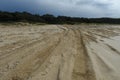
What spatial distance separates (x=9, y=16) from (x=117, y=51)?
40927mm

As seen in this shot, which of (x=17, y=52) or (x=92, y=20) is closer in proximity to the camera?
(x=17, y=52)

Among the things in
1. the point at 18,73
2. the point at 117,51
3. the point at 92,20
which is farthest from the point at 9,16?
the point at 18,73

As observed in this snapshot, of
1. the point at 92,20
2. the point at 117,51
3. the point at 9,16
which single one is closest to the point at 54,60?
the point at 117,51

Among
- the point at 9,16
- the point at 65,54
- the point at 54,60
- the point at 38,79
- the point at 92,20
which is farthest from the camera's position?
the point at 92,20

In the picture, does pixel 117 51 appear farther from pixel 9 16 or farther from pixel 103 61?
pixel 9 16

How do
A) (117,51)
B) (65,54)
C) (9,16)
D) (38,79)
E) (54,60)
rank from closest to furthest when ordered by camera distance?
(38,79), (54,60), (65,54), (117,51), (9,16)

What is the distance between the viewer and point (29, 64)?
24.3 ft

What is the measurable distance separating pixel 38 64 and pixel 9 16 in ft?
142

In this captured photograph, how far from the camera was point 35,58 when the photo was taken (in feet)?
27.2

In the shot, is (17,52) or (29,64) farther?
(17,52)

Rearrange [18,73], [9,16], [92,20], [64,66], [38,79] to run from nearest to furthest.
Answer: [38,79] → [18,73] → [64,66] → [9,16] → [92,20]

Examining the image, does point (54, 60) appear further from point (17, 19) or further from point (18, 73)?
point (17, 19)

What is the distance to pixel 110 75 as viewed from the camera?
6.58m

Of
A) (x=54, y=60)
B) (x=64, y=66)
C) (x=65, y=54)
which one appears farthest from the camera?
(x=65, y=54)
